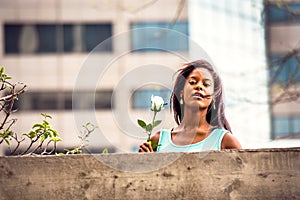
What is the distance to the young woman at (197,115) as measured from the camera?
4238 millimetres

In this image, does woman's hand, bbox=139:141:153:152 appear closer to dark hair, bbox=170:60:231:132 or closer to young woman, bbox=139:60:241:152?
young woman, bbox=139:60:241:152

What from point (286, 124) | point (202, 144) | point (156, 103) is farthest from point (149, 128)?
point (286, 124)

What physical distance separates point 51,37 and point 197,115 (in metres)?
36.1

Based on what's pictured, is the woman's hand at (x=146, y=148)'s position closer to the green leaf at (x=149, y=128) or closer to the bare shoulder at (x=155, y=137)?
the green leaf at (x=149, y=128)

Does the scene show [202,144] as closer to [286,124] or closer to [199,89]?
[199,89]

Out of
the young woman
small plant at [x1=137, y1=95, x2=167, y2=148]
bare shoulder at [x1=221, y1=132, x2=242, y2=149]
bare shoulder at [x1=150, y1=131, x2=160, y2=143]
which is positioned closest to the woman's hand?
the young woman

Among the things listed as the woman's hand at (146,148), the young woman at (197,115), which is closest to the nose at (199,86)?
the young woman at (197,115)

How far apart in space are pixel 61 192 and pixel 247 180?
0.92 meters

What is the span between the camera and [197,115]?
4.30 m

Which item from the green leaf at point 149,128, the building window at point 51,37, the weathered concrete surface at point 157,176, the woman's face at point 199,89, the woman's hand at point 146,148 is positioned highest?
the building window at point 51,37

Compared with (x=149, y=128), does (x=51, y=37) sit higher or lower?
higher

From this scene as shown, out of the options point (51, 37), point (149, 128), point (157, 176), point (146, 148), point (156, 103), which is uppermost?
point (51, 37)

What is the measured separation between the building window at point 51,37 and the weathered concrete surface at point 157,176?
35.6 meters

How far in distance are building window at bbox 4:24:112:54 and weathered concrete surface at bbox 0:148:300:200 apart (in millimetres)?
35633
